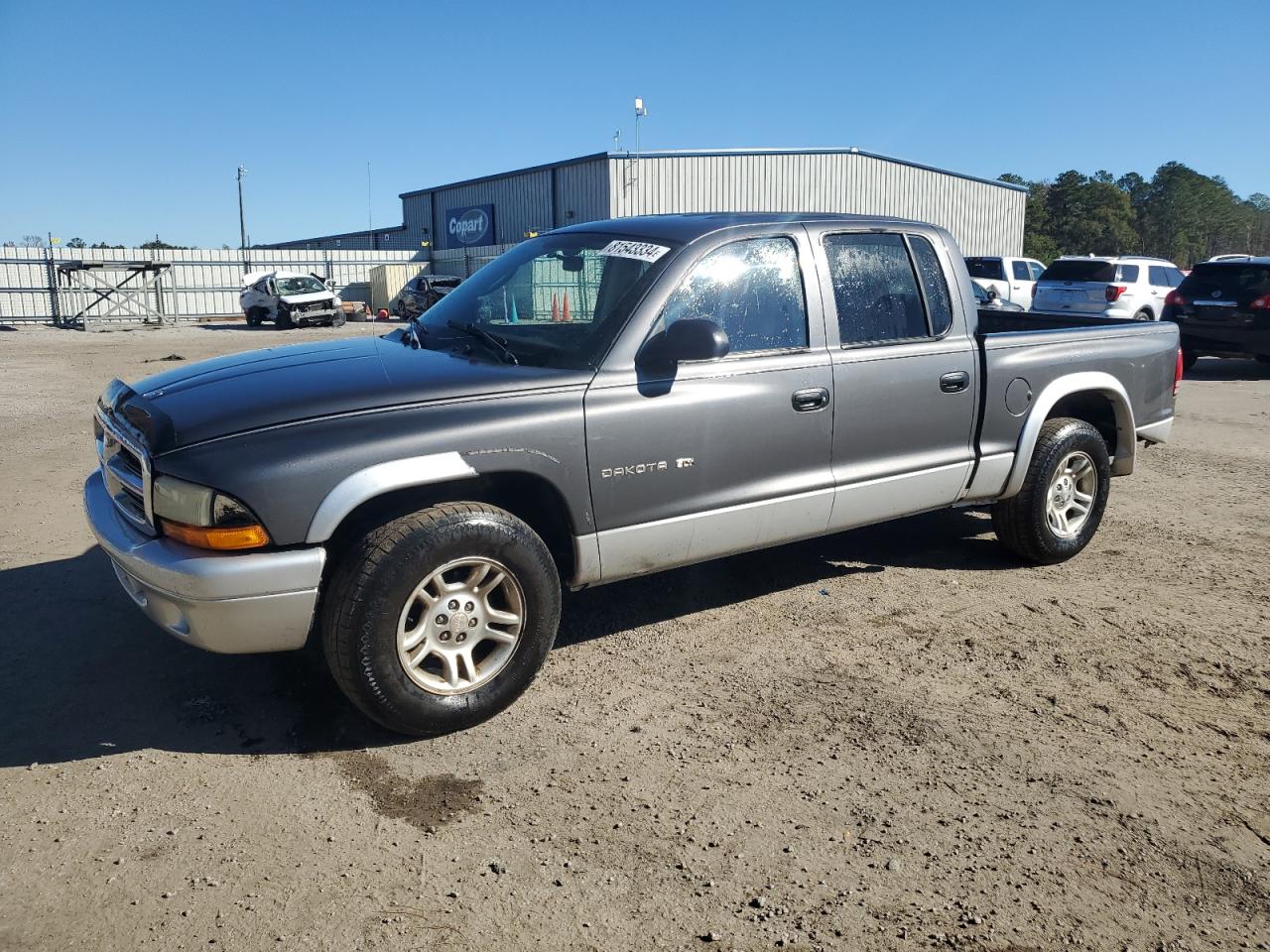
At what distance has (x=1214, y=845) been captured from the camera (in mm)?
2871

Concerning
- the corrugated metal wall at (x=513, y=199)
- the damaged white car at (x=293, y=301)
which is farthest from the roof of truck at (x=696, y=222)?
the corrugated metal wall at (x=513, y=199)

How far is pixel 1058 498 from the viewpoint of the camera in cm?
541

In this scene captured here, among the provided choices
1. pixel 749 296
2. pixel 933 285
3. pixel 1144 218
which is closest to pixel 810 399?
pixel 749 296

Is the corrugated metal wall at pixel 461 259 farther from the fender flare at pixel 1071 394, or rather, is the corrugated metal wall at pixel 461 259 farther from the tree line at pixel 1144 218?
the tree line at pixel 1144 218

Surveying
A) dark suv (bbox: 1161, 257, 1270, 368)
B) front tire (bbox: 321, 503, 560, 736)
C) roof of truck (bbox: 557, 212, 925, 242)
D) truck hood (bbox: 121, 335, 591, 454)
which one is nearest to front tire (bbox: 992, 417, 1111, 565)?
roof of truck (bbox: 557, 212, 925, 242)

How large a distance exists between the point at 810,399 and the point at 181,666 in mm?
A: 2865

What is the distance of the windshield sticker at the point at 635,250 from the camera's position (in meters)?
4.05

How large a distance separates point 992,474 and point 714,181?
3041 centimetres

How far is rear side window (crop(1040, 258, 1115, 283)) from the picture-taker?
17891mm

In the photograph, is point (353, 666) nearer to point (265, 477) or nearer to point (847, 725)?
point (265, 477)

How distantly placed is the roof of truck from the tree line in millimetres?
73054

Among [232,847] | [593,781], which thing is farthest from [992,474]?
[232,847]

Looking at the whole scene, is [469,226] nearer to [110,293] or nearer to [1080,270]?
[110,293]

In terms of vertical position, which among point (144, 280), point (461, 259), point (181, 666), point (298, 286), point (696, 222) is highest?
point (461, 259)
